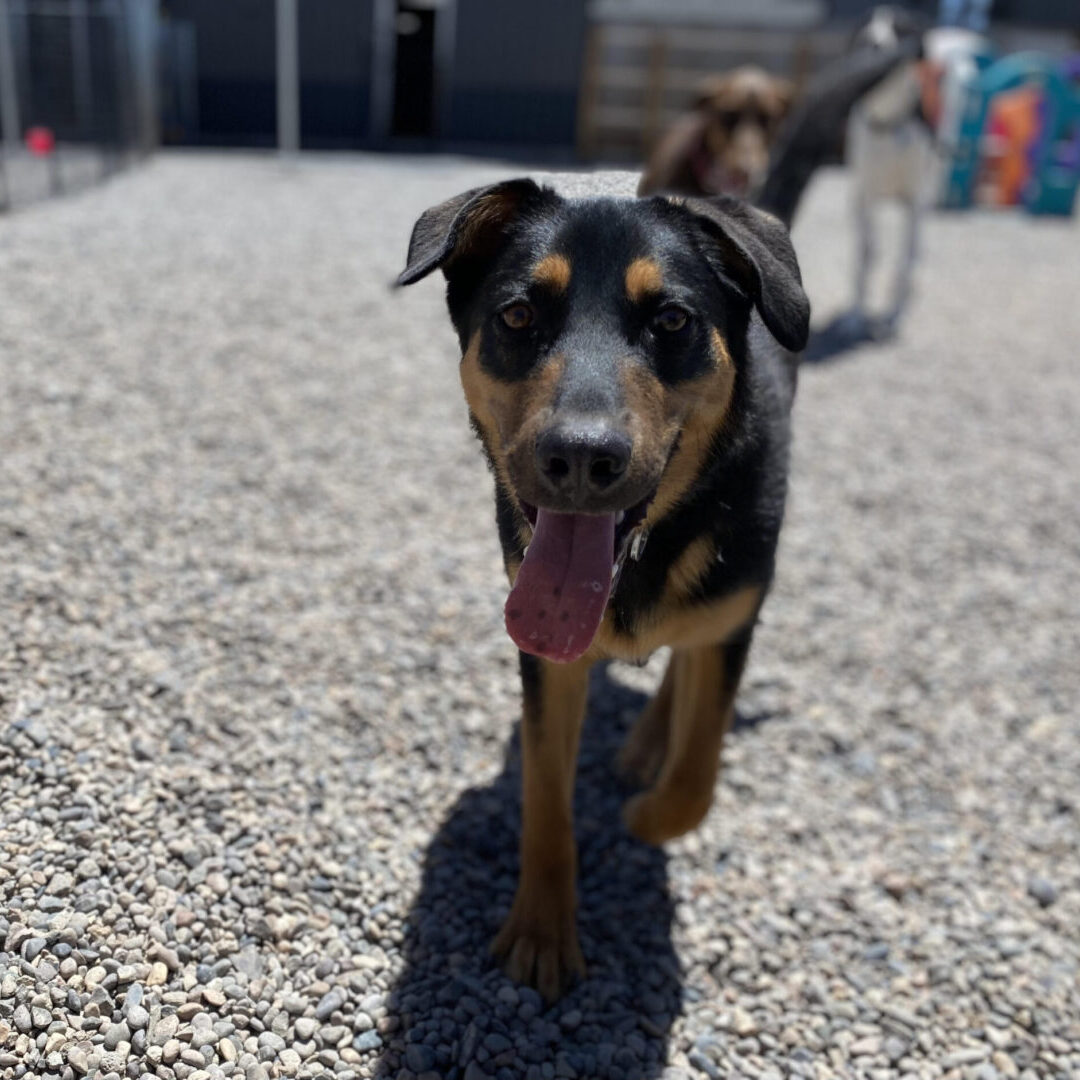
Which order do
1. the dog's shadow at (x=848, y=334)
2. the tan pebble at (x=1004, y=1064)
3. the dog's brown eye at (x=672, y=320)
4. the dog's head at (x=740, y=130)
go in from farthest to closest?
1. the dog's shadow at (x=848, y=334)
2. the dog's head at (x=740, y=130)
3. the tan pebble at (x=1004, y=1064)
4. the dog's brown eye at (x=672, y=320)

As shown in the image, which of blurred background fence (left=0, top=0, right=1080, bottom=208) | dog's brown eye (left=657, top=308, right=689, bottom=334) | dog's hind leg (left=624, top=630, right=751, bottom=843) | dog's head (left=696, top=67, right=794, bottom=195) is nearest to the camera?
dog's brown eye (left=657, top=308, right=689, bottom=334)

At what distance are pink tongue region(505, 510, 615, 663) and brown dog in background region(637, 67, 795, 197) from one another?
22.3 ft

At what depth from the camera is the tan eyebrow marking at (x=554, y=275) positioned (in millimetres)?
2400

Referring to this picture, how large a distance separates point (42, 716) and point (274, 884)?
854 millimetres

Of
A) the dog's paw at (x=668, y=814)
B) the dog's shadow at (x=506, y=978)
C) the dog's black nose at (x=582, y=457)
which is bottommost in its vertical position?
the dog's shadow at (x=506, y=978)

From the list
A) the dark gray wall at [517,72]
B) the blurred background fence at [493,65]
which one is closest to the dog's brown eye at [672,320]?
the blurred background fence at [493,65]

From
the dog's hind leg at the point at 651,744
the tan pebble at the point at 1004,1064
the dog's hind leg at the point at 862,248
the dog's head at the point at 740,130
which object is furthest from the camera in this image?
the dog's hind leg at the point at 862,248

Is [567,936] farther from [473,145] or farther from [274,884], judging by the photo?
[473,145]

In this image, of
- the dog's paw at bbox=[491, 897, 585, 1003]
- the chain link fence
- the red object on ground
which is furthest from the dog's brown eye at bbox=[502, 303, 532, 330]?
the red object on ground

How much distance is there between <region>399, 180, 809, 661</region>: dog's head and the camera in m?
2.19

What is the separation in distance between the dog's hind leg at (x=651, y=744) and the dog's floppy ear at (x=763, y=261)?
1.47 m

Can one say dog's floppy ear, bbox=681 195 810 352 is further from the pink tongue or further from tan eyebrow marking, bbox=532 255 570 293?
the pink tongue

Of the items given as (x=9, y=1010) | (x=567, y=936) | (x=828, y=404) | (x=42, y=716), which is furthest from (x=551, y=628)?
(x=828, y=404)

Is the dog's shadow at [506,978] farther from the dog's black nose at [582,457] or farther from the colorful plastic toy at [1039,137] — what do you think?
the colorful plastic toy at [1039,137]
